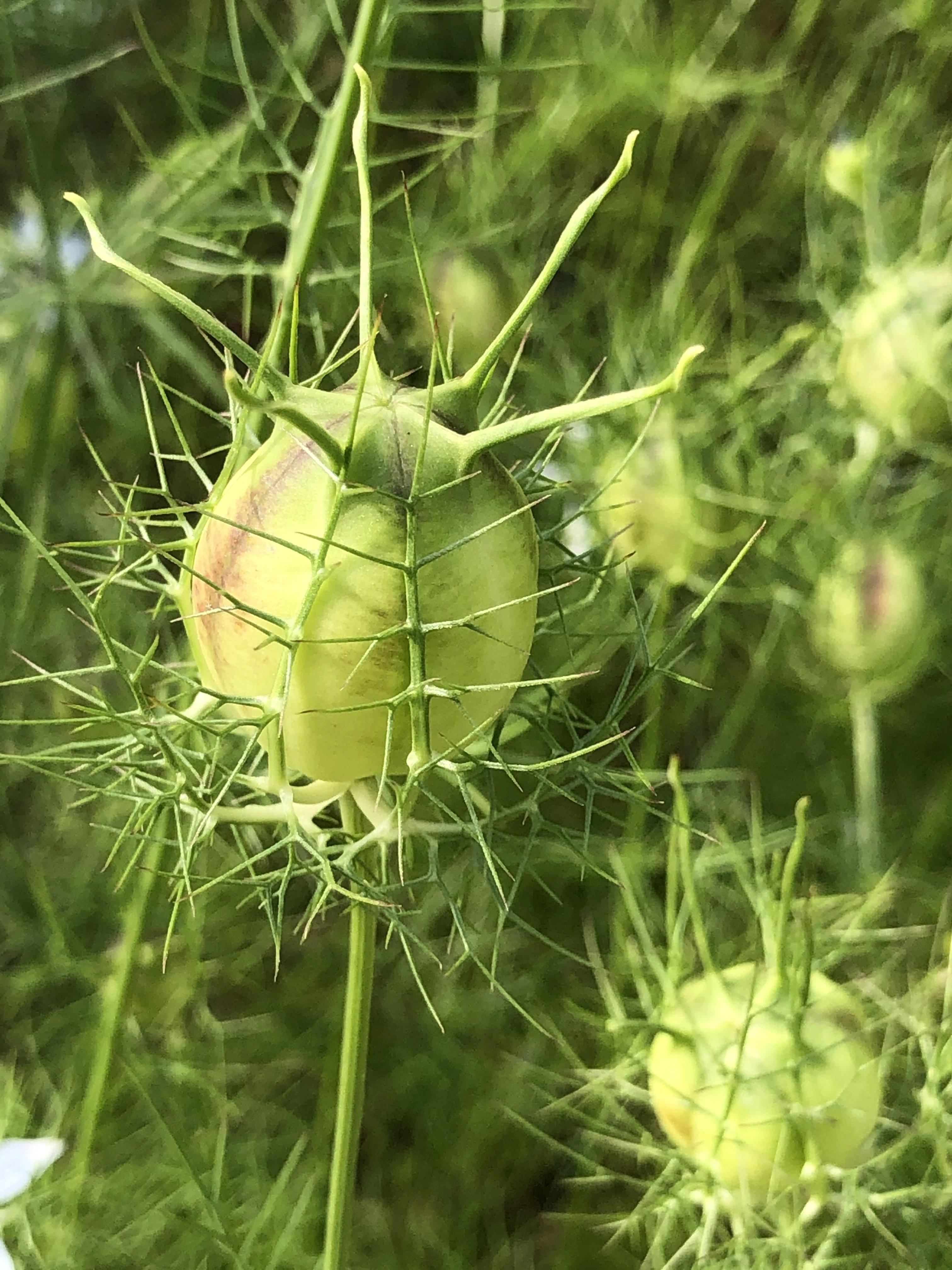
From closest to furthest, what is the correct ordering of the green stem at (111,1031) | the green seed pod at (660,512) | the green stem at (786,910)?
the green stem at (786,910), the green stem at (111,1031), the green seed pod at (660,512)

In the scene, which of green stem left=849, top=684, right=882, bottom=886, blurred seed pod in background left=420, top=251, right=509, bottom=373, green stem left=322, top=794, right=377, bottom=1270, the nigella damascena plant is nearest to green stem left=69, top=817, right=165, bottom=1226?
green stem left=322, top=794, right=377, bottom=1270

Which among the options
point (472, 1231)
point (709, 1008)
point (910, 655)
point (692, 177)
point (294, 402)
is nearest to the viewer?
point (294, 402)

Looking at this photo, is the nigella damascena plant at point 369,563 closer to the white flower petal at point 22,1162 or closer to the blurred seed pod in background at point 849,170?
the white flower petal at point 22,1162

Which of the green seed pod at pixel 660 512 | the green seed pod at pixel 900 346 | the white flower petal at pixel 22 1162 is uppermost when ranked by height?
the green seed pod at pixel 900 346

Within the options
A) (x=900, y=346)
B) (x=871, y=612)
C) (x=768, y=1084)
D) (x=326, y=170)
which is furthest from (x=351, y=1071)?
(x=900, y=346)

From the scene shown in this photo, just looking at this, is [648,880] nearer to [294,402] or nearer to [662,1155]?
[662,1155]

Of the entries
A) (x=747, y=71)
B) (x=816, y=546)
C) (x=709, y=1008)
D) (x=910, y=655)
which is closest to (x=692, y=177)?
(x=747, y=71)

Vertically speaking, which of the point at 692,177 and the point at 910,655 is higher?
the point at 692,177

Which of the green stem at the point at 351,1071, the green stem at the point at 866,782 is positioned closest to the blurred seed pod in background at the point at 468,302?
the green stem at the point at 866,782
